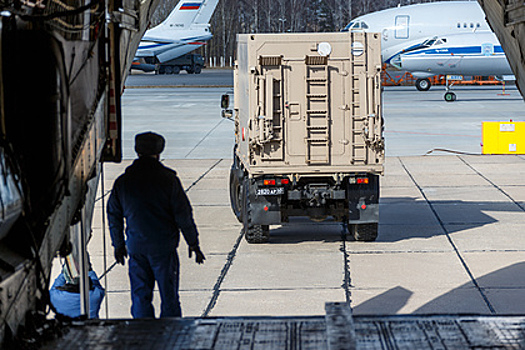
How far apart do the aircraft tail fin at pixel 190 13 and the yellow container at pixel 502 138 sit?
5395 centimetres

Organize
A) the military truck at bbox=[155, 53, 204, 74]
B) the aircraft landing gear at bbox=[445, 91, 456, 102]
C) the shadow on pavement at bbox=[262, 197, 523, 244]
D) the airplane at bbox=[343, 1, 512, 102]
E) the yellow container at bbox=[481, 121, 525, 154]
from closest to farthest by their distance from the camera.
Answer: the shadow on pavement at bbox=[262, 197, 523, 244]
the yellow container at bbox=[481, 121, 525, 154]
the aircraft landing gear at bbox=[445, 91, 456, 102]
the airplane at bbox=[343, 1, 512, 102]
the military truck at bbox=[155, 53, 204, 74]

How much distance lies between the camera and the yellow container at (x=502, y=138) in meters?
22.0

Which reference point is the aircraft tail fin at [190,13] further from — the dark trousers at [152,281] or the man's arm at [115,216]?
the dark trousers at [152,281]

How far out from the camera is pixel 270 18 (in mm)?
97750

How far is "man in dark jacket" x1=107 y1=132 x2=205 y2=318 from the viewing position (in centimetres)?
667

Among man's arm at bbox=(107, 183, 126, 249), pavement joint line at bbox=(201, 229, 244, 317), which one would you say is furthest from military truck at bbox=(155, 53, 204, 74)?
man's arm at bbox=(107, 183, 126, 249)

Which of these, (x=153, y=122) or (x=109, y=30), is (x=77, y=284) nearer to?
(x=109, y=30)

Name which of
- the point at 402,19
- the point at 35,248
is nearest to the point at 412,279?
the point at 35,248

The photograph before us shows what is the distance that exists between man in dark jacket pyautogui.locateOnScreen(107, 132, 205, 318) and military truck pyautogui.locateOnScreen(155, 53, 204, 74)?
7237 centimetres

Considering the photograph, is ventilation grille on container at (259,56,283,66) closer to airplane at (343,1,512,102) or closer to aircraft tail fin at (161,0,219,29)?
airplane at (343,1,512,102)

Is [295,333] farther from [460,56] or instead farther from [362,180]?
[460,56]

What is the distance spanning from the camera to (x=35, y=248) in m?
4.22

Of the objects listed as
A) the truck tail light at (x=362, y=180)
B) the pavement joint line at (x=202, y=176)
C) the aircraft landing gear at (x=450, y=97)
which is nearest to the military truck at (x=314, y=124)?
the truck tail light at (x=362, y=180)

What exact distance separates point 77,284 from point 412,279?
4967mm
